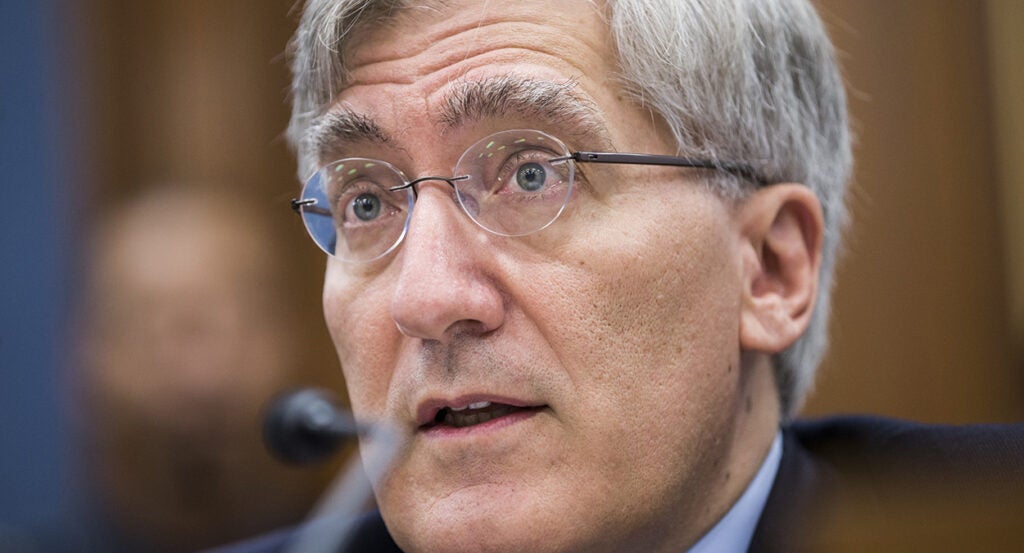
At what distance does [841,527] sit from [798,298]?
96cm

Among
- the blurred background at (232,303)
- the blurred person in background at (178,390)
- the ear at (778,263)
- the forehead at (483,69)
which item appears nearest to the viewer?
the forehead at (483,69)

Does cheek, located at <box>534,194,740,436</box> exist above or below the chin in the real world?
above

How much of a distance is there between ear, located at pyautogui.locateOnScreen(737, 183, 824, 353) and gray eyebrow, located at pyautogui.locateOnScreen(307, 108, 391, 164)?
58cm

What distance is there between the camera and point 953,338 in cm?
284

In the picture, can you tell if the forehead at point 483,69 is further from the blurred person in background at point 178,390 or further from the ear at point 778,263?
the blurred person in background at point 178,390

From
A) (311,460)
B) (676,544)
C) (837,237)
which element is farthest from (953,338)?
(311,460)

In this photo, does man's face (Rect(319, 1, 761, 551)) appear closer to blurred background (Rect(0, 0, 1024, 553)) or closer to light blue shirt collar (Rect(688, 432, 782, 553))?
light blue shirt collar (Rect(688, 432, 782, 553))

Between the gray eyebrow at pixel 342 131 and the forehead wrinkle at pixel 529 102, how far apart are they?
0.15m

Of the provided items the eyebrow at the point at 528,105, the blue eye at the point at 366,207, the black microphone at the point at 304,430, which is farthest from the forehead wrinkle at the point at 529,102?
the black microphone at the point at 304,430

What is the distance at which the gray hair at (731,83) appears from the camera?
1.57 meters

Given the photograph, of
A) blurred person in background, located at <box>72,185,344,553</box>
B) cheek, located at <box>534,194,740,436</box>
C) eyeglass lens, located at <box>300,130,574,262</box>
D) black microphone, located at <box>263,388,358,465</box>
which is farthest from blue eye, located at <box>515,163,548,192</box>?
blurred person in background, located at <box>72,185,344,553</box>

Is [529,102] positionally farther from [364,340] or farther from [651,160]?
[364,340]

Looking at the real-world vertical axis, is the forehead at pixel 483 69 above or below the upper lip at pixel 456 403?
above

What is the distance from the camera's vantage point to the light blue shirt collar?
165 cm
